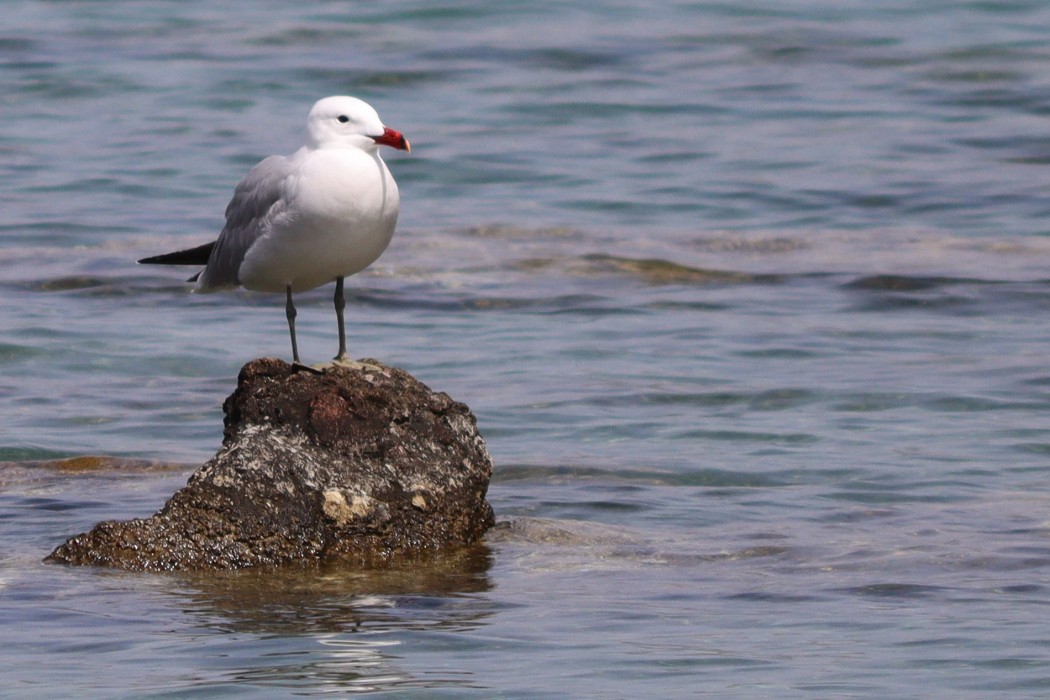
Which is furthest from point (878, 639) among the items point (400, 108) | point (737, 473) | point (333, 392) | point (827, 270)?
point (400, 108)

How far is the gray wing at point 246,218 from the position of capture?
6828mm

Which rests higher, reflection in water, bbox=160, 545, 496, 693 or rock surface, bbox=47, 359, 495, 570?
rock surface, bbox=47, 359, 495, 570

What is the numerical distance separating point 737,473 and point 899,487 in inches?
28.6

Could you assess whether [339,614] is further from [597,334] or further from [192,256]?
[597,334]

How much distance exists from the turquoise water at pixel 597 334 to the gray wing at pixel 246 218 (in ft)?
3.30

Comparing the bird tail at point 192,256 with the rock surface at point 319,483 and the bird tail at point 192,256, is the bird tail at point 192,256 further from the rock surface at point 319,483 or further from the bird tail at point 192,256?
the rock surface at point 319,483

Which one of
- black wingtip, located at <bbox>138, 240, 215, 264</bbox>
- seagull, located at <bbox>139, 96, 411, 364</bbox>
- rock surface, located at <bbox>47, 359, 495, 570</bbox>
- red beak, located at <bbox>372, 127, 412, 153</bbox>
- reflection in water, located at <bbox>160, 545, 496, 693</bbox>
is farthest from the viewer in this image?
black wingtip, located at <bbox>138, 240, 215, 264</bbox>

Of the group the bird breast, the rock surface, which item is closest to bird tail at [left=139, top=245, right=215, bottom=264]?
the bird breast

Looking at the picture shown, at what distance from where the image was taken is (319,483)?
258 inches

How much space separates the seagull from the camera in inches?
258

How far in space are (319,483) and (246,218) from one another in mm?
1144

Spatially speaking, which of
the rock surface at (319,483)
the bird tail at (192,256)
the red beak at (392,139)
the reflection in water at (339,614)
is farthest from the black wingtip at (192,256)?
the reflection in water at (339,614)

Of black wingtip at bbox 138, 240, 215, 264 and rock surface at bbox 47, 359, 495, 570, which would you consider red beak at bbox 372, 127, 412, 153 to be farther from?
black wingtip at bbox 138, 240, 215, 264

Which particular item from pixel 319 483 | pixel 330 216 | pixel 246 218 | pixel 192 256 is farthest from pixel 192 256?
pixel 319 483
